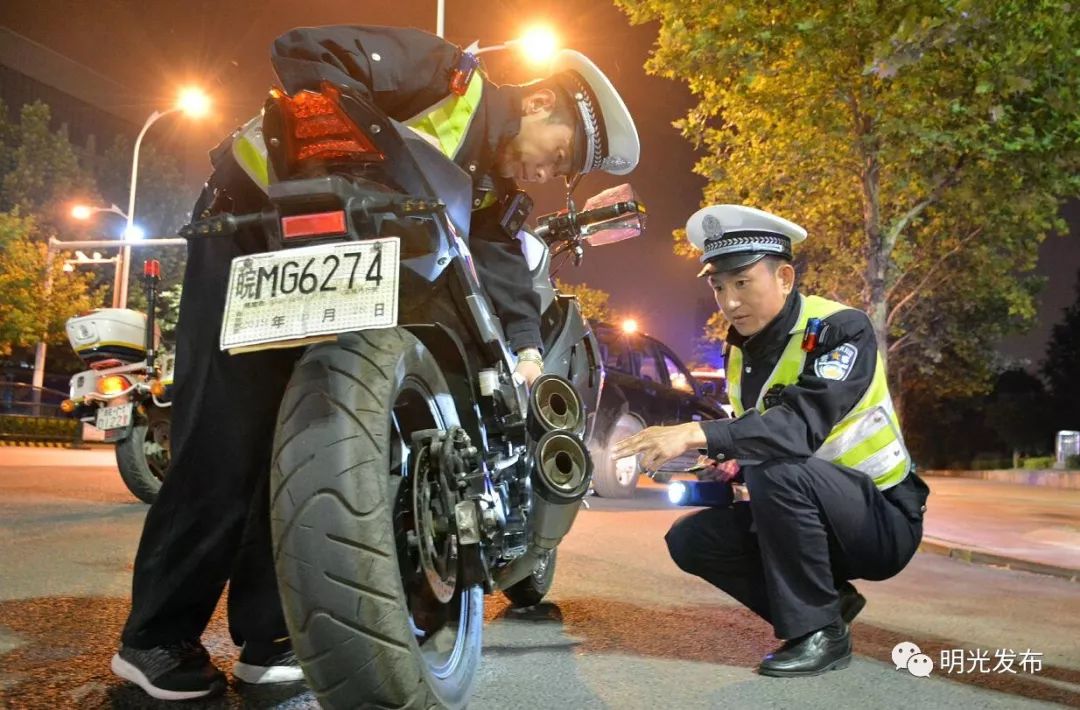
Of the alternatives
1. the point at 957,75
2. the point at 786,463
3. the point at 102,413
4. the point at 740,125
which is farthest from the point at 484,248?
the point at 740,125

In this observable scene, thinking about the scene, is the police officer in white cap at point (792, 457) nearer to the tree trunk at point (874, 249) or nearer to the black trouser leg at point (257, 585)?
the black trouser leg at point (257, 585)

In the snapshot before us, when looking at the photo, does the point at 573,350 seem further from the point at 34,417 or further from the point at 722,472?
the point at 34,417

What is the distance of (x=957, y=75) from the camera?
42.5ft

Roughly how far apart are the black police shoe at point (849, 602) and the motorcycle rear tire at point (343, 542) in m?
1.82

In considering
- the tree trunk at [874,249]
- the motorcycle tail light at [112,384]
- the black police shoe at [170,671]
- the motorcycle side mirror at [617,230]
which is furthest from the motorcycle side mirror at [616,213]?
the tree trunk at [874,249]

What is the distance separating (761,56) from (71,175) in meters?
39.6

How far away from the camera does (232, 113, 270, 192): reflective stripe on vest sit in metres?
2.32

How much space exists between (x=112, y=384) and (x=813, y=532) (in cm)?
569

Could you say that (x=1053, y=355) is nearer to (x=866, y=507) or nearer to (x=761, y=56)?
(x=761, y=56)

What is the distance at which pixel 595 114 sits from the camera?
9.84 feet

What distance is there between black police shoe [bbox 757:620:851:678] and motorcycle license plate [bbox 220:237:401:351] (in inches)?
69.6

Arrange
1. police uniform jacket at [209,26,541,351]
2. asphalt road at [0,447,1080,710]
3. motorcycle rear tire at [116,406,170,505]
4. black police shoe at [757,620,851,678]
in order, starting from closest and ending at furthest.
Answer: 1. police uniform jacket at [209,26,541,351]
2. asphalt road at [0,447,1080,710]
3. black police shoe at [757,620,851,678]
4. motorcycle rear tire at [116,406,170,505]

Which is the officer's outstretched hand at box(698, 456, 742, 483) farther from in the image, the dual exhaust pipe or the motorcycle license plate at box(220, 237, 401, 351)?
the motorcycle license plate at box(220, 237, 401, 351)

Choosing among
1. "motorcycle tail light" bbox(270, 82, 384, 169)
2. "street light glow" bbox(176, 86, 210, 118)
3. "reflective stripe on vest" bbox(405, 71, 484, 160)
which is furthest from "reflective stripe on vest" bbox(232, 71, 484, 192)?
"street light glow" bbox(176, 86, 210, 118)
